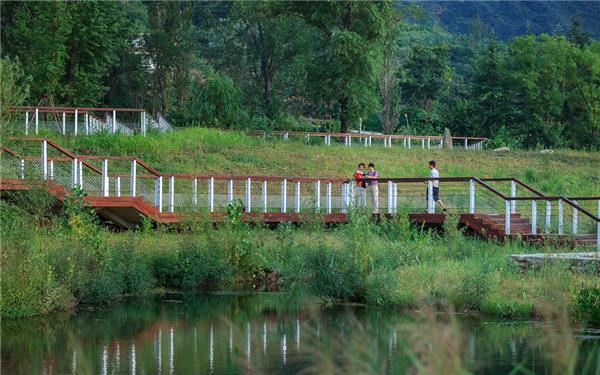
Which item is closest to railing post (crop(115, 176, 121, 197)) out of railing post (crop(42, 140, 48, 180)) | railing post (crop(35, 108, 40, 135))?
railing post (crop(42, 140, 48, 180))

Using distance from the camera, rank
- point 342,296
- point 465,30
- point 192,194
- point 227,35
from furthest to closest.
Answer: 1. point 465,30
2. point 227,35
3. point 192,194
4. point 342,296

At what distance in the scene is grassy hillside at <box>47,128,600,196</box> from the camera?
43406 mm

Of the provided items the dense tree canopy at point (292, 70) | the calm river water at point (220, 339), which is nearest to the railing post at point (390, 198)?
the calm river water at point (220, 339)

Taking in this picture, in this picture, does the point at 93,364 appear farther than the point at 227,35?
No

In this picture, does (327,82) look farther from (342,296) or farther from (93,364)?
(93,364)

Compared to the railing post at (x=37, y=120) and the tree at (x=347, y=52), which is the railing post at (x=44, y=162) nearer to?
the railing post at (x=37, y=120)

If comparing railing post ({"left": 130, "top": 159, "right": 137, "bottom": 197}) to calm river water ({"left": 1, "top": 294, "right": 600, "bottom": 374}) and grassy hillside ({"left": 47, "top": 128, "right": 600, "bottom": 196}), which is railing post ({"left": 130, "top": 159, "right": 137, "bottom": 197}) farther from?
grassy hillside ({"left": 47, "top": 128, "right": 600, "bottom": 196})

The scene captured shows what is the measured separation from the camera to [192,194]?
29547 mm

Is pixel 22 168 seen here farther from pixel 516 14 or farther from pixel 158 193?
pixel 516 14

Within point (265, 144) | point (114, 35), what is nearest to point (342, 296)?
point (265, 144)

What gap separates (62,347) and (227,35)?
6075 cm

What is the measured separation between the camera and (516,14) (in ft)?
620

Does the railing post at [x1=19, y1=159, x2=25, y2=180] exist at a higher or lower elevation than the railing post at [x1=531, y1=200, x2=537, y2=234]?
higher

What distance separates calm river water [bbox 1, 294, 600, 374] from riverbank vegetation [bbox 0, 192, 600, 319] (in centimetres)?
57
